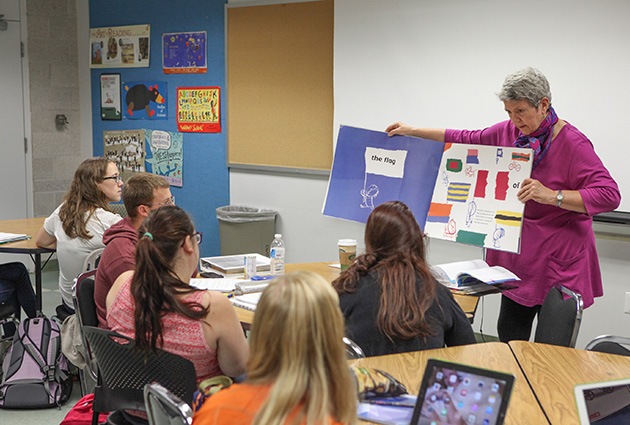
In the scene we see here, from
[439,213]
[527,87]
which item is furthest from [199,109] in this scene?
[527,87]

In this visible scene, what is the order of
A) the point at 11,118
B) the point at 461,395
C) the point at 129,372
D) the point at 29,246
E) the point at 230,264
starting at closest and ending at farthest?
the point at 461,395 < the point at 129,372 < the point at 230,264 < the point at 29,246 < the point at 11,118

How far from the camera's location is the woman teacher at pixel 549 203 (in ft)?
9.56

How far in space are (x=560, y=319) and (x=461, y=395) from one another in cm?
126

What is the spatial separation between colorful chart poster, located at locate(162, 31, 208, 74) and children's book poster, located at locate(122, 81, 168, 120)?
0.23m

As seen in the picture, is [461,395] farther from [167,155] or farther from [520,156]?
[167,155]

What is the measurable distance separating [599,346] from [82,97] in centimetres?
601

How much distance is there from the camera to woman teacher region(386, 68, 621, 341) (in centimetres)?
291

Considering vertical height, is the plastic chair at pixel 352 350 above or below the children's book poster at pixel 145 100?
below

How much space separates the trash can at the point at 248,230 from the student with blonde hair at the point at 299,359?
4.23 metres

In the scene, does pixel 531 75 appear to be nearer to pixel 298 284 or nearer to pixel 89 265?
pixel 298 284

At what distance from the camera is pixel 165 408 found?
64.4 inches

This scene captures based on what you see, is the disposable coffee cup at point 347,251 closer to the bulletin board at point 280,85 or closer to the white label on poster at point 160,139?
the bulletin board at point 280,85

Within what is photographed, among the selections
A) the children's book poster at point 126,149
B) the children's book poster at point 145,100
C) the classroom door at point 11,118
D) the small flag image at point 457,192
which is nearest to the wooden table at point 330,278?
the small flag image at point 457,192

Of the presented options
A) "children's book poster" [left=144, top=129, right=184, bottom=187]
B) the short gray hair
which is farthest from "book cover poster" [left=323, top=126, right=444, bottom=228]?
"children's book poster" [left=144, top=129, right=184, bottom=187]
